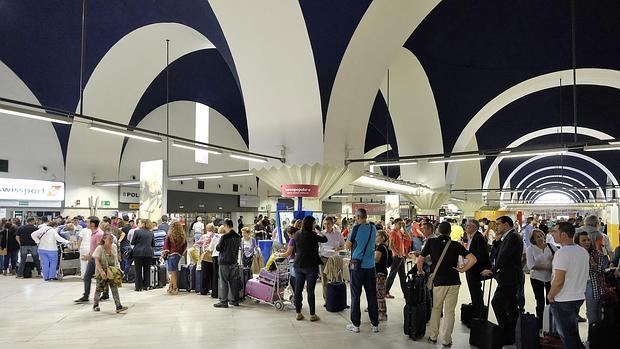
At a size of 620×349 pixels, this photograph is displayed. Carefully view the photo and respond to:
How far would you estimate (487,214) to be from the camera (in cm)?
2103

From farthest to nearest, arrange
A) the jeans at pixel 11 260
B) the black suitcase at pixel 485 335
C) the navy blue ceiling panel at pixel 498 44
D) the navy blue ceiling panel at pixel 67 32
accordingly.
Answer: the navy blue ceiling panel at pixel 498 44, the jeans at pixel 11 260, the navy blue ceiling panel at pixel 67 32, the black suitcase at pixel 485 335

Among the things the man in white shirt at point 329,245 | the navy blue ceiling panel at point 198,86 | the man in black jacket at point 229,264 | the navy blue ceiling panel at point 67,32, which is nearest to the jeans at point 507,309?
the man in white shirt at point 329,245

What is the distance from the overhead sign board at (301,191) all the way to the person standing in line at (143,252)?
331 cm

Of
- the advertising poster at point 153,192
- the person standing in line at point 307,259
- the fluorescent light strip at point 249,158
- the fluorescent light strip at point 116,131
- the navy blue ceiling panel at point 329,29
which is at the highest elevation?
the navy blue ceiling panel at point 329,29

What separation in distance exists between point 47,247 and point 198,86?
11.2m

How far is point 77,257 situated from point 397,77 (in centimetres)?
1231

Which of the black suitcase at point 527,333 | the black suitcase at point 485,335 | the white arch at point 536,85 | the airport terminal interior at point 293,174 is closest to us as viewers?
the black suitcase at point 527,333

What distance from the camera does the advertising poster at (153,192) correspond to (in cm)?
1083

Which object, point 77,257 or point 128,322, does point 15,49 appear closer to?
point 77,257

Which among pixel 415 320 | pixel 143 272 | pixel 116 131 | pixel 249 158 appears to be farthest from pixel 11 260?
pixel 415 320

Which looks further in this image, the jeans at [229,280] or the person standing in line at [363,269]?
the jeans at [229,280]

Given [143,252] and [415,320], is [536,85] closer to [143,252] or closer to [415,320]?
[415,320]

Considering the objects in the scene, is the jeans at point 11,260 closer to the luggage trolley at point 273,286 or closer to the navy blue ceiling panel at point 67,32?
the navy blue ceiling panel at point 67,32

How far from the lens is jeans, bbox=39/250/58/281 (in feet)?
35.0
